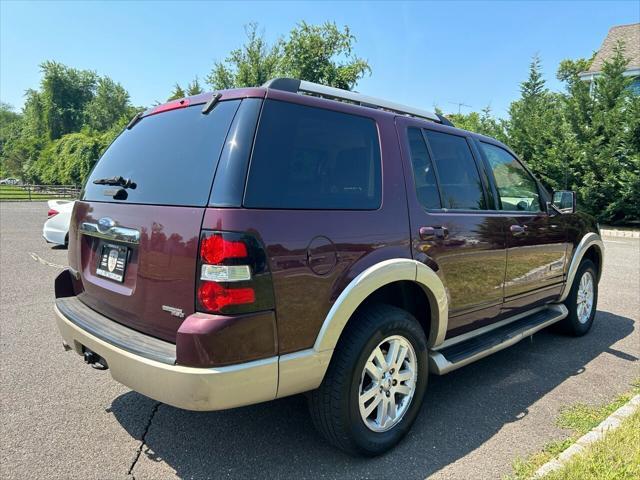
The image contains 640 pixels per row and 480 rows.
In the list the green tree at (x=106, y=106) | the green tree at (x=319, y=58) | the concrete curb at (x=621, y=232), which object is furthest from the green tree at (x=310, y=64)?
the green tree at (x=106, y=106)

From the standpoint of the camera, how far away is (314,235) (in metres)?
2.27

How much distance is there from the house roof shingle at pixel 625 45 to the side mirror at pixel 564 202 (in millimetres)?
20783

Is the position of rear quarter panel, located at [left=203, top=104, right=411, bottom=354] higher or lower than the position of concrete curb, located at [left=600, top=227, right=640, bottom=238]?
higher

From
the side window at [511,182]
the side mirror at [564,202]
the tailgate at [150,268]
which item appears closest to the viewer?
the tailgate at [150,268]

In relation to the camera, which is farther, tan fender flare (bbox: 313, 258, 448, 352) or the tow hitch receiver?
the tow hitch receiver

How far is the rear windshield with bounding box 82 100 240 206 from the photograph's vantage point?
7.34 ft

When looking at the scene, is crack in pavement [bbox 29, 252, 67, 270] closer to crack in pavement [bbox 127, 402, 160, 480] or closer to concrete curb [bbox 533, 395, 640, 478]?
crack in pavement [bbox 127, 402, 160, 480]

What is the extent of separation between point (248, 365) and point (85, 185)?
1.95m

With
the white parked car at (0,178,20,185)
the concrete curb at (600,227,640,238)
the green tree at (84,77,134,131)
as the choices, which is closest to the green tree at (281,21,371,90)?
the concrete curb at (600,227,640,238)

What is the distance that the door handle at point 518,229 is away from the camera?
3688mm

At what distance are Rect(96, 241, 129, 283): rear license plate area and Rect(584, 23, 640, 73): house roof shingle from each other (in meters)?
24.3

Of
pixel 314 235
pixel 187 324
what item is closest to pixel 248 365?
pixel 187 324

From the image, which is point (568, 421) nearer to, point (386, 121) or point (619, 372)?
point (619, 372)

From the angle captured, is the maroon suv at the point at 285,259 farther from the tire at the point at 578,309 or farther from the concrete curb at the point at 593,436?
the tire at the point at 578,309
